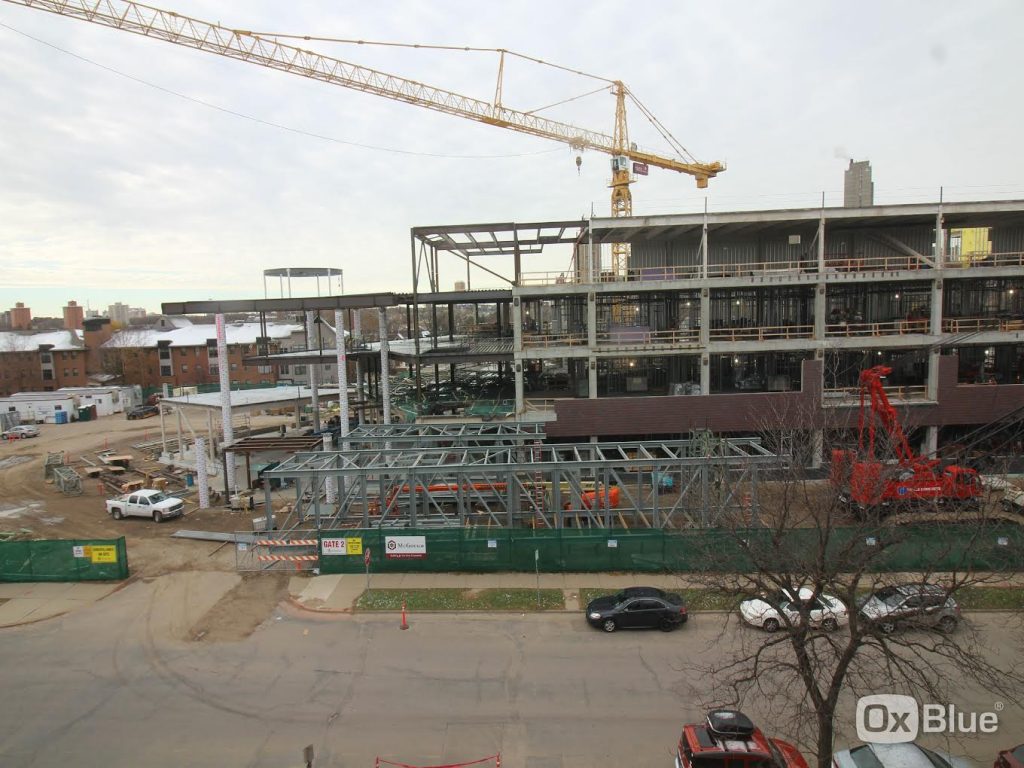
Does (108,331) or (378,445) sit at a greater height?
(108,331)

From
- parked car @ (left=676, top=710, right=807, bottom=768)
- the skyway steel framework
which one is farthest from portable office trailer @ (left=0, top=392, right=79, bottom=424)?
parked car @ (left=676, top=710, right=807, bottom=768)

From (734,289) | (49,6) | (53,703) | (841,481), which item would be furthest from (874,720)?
(49,6)

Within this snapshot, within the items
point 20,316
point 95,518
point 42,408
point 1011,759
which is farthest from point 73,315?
point 1011,759

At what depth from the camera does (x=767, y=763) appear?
9.54 meters

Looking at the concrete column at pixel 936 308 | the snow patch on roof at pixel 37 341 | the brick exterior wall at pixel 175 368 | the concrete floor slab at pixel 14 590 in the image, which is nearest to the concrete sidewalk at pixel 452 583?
the concrete floor slab at pixel 14 590

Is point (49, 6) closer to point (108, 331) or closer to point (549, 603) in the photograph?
point (549, 603)

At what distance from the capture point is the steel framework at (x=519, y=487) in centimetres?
2067

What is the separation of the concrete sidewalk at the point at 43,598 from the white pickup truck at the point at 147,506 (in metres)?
6.67

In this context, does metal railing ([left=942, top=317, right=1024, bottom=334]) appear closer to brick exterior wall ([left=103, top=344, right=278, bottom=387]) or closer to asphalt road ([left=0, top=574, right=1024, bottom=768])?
asphalt road ([left=0, top=574, right=1024, bottom=768])

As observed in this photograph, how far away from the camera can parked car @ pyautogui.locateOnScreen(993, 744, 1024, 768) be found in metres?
9.31

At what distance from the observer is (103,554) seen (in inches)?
790

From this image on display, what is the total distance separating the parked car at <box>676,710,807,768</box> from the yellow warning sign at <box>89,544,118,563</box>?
19302 millimetres

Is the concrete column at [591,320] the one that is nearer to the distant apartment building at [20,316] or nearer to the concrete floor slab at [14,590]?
the concrete floor slab at [14,590]

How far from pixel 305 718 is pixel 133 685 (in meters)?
4.80
